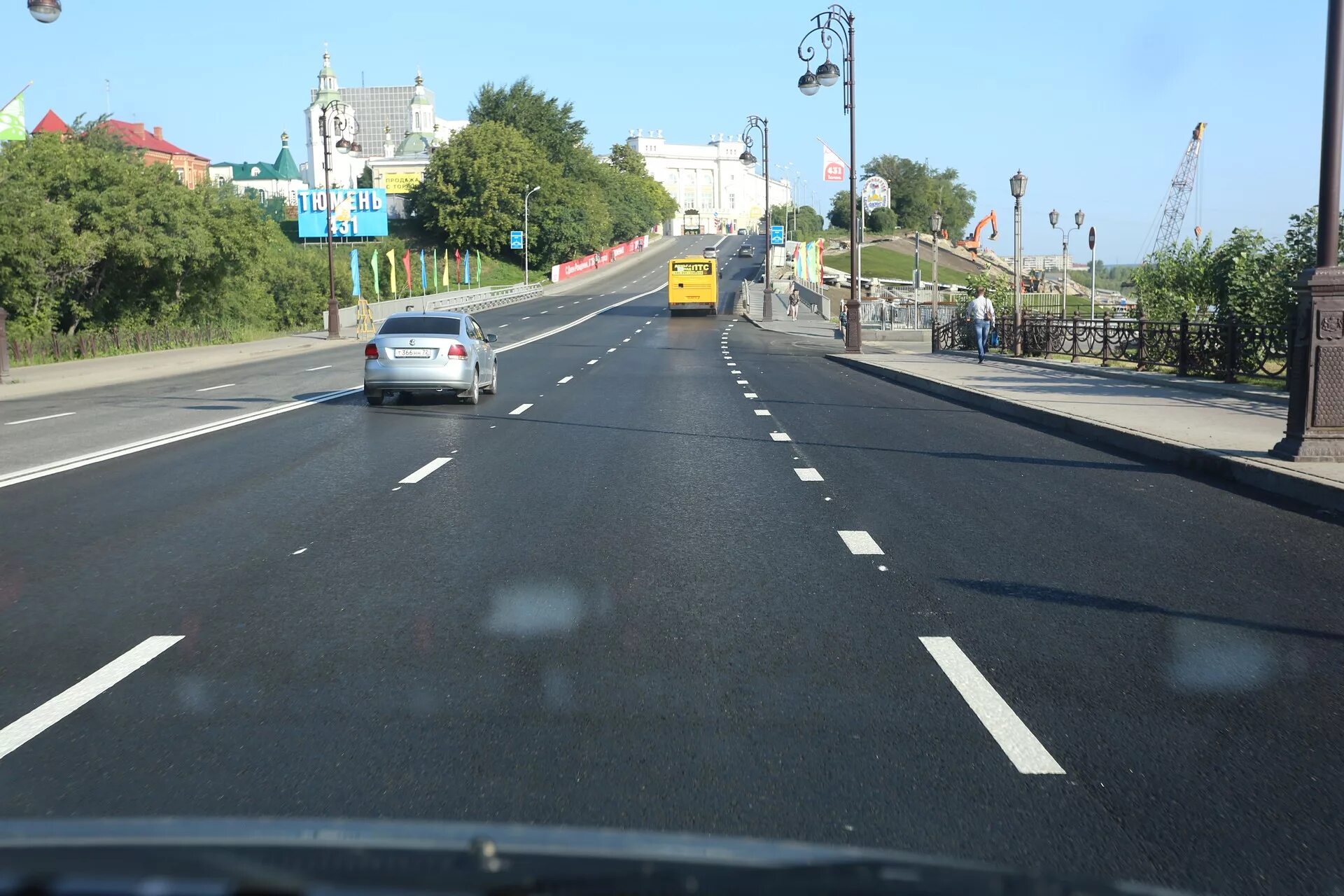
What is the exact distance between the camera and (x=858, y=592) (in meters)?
7.41

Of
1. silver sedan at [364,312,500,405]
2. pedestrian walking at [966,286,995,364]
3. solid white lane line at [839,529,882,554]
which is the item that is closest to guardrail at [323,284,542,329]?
pedestrian walking at [966,286,995,364]

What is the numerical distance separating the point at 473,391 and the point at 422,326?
4.42ft

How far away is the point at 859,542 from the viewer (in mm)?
9023

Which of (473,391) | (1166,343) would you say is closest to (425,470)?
(473,391)

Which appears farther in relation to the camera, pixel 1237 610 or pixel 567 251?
pixel 567 251

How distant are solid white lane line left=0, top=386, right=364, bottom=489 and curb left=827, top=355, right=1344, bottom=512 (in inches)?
440

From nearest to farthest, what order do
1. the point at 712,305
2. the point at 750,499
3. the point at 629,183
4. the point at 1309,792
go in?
the point at 1309,792 → the point at 750,499 → the point at 712,305 → the point at 629,183

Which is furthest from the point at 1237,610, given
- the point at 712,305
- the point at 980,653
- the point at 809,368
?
the point at 712,305

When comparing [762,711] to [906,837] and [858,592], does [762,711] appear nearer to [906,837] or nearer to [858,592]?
[906,837]

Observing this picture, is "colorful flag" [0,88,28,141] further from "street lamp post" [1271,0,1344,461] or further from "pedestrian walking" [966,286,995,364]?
"street lamp post" [1271,0,1344,461]

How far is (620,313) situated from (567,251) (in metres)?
54.0

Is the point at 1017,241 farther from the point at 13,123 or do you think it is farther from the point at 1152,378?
the point at 13,123

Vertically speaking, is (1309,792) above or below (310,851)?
below

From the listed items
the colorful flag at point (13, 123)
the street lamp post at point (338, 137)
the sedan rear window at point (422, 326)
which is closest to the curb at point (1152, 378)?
the sedan rear window at point (422, 326)
